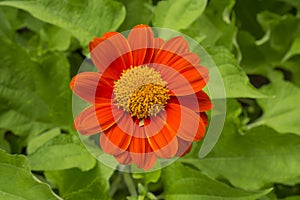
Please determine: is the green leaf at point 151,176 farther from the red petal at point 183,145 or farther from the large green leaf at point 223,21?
the large green leaf at point 223,21

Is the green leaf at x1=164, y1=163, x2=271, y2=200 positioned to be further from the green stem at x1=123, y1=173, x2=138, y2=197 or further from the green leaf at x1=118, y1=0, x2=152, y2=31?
the green leaf at x1=118, y1=0, x2=152, y2=31

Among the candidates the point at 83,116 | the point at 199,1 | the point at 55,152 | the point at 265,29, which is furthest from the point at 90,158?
the point at 265,29

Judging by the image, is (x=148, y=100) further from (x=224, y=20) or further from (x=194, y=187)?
(x=224, y=20)

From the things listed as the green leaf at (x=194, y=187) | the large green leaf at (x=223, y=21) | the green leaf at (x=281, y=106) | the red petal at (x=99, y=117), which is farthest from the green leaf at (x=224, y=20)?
the red petal at (x=99, y=117)

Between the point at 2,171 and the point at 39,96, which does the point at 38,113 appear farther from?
the point at 2,171

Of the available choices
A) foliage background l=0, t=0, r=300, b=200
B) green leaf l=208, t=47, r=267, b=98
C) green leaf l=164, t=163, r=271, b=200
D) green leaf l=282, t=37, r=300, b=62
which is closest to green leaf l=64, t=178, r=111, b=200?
foliage background l=0, t=0, r=300, b=200

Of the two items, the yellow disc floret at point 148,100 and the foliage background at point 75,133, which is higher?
the yellow disc floret at point 148,100

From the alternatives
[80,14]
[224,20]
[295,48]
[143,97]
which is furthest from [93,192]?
[295,48]
